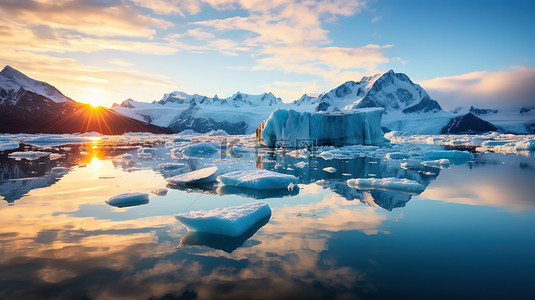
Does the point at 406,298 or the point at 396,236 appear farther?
the point at 396,236

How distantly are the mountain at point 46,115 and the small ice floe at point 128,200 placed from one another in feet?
247

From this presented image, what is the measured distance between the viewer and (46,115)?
78.2 metres

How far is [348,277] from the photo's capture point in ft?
8.67

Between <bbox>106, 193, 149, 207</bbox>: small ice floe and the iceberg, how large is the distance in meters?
16.3

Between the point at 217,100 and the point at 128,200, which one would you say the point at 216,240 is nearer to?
the point at 128,200

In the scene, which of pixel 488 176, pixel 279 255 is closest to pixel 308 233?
pixel 279 255

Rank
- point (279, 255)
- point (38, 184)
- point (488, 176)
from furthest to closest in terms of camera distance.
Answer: point (488, 176) → point (38, 184) → point (279, 255)

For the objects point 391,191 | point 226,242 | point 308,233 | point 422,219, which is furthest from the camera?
point 391,191

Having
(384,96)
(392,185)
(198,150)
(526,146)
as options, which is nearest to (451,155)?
(526,146)

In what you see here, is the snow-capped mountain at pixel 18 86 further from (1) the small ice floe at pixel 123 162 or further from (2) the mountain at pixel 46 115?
(1) the small ice floe at pixel 123 162

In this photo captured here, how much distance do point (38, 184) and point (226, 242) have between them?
5.92m

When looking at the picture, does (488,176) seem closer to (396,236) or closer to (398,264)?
(396,236)

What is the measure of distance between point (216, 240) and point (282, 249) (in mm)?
792

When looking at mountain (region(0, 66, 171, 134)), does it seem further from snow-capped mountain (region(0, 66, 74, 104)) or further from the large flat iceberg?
the large flat iceberg
